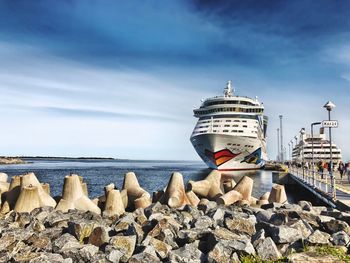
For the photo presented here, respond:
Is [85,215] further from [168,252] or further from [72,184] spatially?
[168,252]

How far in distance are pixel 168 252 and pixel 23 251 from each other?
2.77 m

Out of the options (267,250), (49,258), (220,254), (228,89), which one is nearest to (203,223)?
(220,254)

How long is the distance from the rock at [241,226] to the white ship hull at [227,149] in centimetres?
4584

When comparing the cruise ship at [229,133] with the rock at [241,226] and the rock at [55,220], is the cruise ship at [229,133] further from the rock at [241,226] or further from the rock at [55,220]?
the rock at [241,226]

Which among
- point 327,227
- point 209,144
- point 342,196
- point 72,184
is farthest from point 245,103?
point 327,227

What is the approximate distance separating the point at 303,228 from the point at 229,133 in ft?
155

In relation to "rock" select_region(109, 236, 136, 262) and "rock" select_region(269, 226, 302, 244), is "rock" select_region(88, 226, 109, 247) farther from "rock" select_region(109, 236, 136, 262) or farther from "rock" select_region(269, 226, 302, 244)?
"rock" select_region(269, 226, 302, 244)

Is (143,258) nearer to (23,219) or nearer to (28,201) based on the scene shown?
(23,219)

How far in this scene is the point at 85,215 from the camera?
1090 cm

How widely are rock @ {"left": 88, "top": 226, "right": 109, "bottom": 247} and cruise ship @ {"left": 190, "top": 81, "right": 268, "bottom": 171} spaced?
4631cm

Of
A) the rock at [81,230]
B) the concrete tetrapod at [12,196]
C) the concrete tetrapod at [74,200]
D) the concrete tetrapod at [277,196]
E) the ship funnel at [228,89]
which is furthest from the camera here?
the ship funnel at [228,89]

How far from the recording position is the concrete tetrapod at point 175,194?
1332 cm

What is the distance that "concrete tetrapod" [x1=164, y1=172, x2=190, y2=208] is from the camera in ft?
43.7

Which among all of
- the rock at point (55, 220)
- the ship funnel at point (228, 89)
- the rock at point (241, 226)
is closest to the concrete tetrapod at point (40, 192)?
the rock at point (55, 220)
